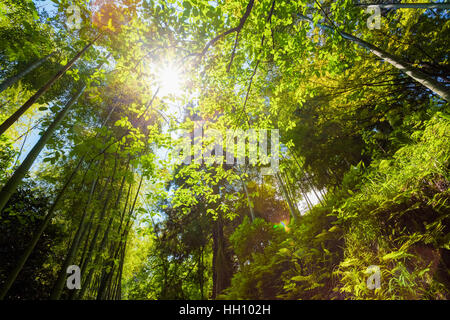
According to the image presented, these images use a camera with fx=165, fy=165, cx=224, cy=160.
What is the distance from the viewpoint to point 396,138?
3.67m

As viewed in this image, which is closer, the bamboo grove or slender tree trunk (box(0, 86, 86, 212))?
slender tree trunk (box(0, 86, 86, 212))

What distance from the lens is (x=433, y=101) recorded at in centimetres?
329

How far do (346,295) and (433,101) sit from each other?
13.4ft

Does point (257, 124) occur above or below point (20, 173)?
above

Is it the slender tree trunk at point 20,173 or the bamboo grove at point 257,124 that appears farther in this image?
the bamboo grove at point 257,124


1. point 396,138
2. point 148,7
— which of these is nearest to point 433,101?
point 396,138

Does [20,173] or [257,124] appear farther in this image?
[257,124]

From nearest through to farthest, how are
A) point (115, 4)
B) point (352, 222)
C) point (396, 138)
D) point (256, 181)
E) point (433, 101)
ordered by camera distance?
point (115, 4) → point (352, 222) → point (433, 101) → point (396, 138) → point (256, 181)
